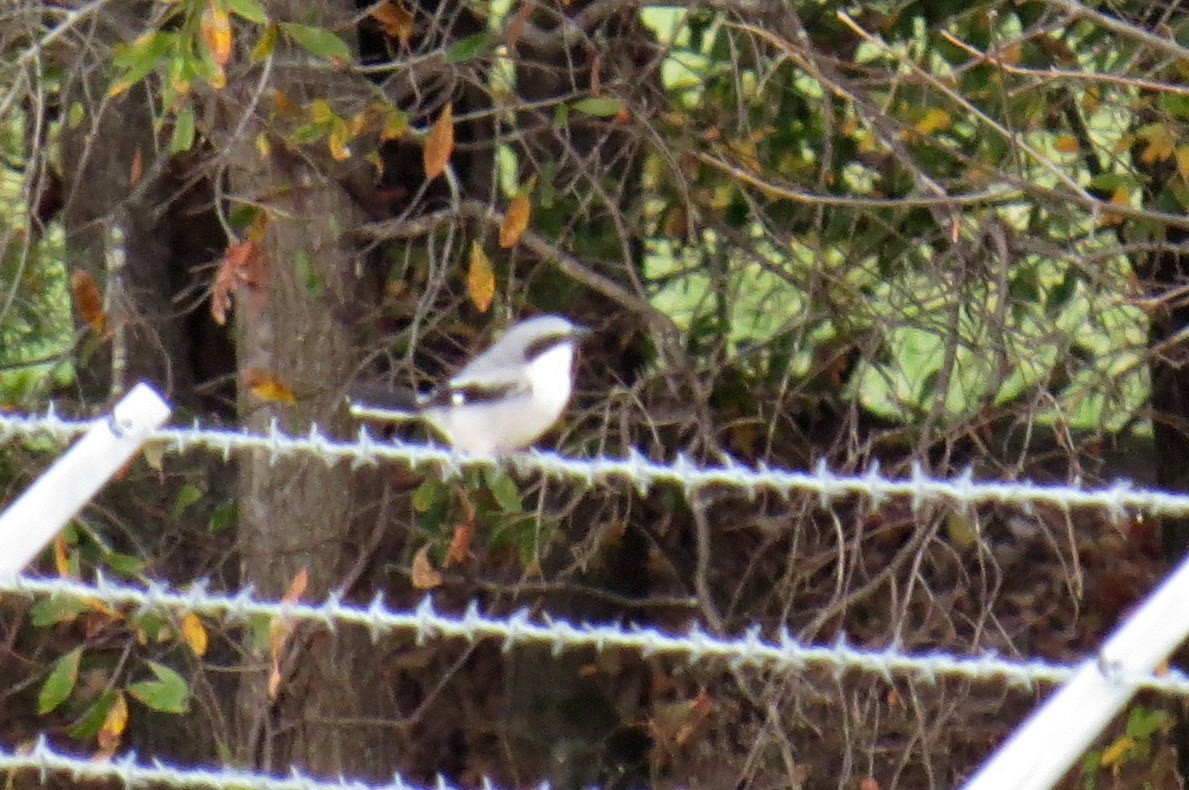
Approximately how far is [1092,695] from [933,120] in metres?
2.89

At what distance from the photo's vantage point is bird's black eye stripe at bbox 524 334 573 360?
4668 millimetres

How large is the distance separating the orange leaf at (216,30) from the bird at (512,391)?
1208 millimetres

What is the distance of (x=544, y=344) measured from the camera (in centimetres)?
471

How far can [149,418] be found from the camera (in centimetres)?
220

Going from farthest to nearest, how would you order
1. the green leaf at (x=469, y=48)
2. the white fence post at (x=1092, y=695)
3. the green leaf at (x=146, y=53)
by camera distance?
the green leaf at (x=469, y=48) → the green leaf at (x=146, y=53) → the white fence post at (x=1092, y=695)

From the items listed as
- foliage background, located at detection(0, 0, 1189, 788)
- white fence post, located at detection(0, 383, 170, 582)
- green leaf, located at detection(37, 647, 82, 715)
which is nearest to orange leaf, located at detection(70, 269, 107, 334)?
foliage background, located at detection(0, 0, 1189, 788)

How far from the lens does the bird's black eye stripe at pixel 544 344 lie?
4668mm

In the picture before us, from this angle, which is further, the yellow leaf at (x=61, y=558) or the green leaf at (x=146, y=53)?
the yellow leaf at (x=61, y=558)

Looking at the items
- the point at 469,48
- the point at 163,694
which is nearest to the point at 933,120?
the point at 469,48

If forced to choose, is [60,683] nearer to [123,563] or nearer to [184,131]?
[123,563]

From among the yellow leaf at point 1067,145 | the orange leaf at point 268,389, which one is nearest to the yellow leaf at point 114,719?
the orange leaf at point 268,389

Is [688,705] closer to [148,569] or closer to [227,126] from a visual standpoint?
[148,569]

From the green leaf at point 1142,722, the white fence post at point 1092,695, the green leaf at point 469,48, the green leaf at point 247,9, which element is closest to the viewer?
the white fence post at point 1092,695

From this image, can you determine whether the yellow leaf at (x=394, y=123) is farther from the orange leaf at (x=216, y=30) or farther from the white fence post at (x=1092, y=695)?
the white fence post at (x=1092, y=695)
